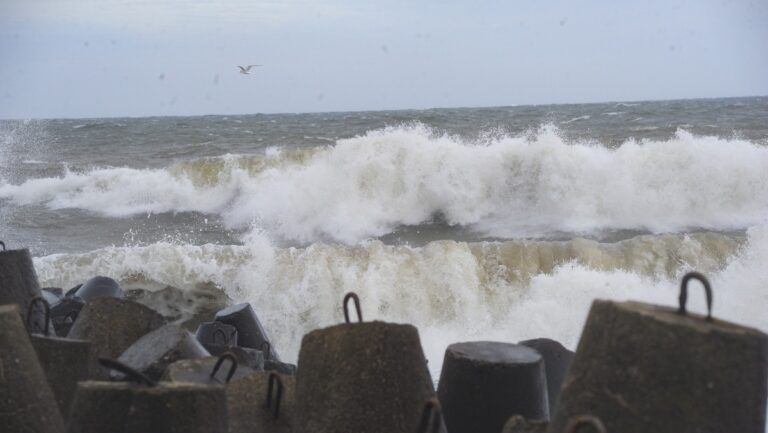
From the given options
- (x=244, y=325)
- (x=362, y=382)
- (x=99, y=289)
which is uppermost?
(x=362, y=382)

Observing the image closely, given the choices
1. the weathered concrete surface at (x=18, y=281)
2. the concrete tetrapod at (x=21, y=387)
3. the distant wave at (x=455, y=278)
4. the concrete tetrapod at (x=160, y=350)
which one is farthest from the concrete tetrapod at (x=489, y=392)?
the distant wave at (x=455, y=278)

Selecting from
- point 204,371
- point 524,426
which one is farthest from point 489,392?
point 204,371

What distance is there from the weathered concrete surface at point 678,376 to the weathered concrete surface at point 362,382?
67 centimetres

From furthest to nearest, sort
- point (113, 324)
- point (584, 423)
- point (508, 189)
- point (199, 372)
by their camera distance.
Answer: point (508, 189) < point (113, 324) < point (199, 372) < point (584, 423)

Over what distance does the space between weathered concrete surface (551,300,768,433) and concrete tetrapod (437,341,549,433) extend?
3.33 ft

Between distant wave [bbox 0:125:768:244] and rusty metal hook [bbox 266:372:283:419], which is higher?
rusty metal hook [bbox 266:372:283:419]

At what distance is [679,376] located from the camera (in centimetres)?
183

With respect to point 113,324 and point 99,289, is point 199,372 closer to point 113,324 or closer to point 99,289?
point 113,324

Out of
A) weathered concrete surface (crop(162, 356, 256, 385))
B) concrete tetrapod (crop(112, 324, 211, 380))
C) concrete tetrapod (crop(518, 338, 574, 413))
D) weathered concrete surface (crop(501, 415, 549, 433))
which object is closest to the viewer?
weathered concrete surface (crop(501, 415, 549, 433))

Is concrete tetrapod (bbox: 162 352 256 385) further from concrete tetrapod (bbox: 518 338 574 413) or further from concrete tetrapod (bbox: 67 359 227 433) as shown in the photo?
concrete tetrapod (bbox: 518 338 574 413)

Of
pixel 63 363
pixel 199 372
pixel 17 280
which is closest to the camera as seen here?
pixel 199 372

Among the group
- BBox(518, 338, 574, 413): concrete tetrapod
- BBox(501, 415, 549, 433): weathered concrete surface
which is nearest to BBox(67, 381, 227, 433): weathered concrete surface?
BBox(501, 415, 549, 433): weathered concrete surface

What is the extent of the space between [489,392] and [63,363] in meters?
1.42

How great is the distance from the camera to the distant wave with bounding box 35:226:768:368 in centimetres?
862
